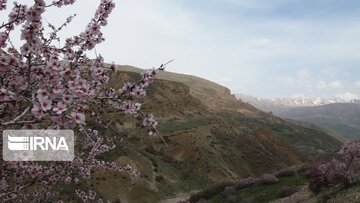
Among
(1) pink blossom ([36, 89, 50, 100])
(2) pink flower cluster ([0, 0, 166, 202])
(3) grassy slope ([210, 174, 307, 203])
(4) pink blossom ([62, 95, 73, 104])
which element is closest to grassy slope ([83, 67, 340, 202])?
(3) grassy slope ([210, 174, 307, 203])

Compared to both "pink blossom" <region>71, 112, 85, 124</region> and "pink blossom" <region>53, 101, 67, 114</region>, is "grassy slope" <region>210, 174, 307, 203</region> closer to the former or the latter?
"pink blossom" <region>71, 112, 85, 124</region>

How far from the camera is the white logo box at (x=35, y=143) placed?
5055mm

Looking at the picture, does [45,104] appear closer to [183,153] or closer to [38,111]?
[38,111]

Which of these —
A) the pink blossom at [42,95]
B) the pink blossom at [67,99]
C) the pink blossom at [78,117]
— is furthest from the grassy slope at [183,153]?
the pink blossom at [42,95]

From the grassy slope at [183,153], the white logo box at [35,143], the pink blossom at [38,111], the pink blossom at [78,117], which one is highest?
the pink blossom at [38,111]

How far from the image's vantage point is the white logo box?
16.6 ft

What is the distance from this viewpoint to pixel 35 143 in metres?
5.14

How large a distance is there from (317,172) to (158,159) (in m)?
35.2

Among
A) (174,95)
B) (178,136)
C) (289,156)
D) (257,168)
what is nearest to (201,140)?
(178,136)

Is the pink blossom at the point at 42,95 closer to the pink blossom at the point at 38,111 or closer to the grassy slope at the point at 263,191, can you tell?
the pink blossom at the point at 38,111

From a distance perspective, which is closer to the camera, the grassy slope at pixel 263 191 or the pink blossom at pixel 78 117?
the pink blossom at pixel 78 117

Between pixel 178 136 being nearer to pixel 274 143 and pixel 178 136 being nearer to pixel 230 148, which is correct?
pixel 230 148

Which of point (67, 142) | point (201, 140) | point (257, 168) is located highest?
point (67, 142)

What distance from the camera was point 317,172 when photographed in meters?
19.3
